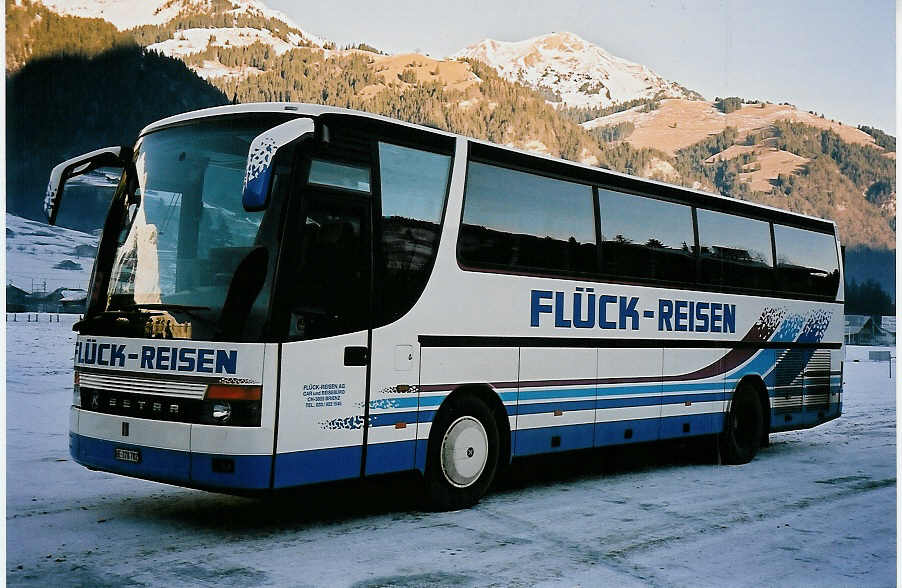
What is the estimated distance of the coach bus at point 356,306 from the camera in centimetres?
748

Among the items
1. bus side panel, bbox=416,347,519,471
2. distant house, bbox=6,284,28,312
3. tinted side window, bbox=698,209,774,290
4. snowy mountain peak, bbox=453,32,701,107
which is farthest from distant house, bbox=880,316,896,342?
bus side panel, bbox=416,347,519,471

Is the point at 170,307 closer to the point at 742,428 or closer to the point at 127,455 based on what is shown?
the point at 127,455

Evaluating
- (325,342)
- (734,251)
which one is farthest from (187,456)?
(734,251)

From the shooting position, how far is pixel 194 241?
25.5 feet

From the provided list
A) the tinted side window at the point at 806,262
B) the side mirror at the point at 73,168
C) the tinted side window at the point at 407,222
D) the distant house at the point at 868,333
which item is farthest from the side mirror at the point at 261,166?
the distant house at the point at 868,333

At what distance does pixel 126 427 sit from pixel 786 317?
9.20 meters

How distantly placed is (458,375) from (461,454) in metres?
0.66

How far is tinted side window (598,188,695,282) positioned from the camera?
1104 centimetres

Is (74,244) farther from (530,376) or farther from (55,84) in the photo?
(530,376)

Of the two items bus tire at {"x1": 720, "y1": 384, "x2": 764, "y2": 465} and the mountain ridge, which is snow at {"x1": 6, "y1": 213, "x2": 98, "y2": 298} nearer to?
the mountain ridge

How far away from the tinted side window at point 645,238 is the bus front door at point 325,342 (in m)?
3.51

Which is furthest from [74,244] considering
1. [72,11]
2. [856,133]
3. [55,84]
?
[856,133]

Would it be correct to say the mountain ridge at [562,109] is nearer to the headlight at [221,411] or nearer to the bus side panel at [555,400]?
the bus side panel at [555,400]

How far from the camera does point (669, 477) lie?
38.7ft
